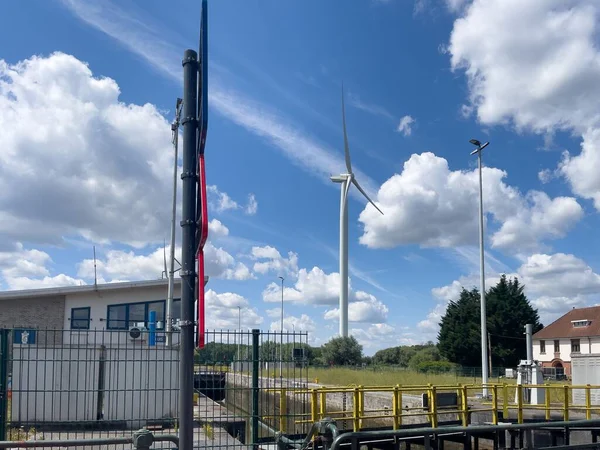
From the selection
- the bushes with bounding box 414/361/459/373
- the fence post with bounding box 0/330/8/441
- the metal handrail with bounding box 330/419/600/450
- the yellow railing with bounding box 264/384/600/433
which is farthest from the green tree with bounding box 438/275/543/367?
the fence post with bounding box 0/330/8/441

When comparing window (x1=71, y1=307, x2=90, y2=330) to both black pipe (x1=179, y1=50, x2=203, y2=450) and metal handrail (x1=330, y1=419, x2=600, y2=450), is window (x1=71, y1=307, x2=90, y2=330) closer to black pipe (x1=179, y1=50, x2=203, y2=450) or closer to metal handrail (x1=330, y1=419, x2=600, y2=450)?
metal handrail (x1=330, y1=419, x2=600, y2=450)

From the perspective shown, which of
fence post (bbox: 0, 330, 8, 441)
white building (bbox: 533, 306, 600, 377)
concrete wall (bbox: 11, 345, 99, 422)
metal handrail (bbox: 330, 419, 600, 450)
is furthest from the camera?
white building (bbox: 533, 306, 600, 377)

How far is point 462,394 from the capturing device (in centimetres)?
1598

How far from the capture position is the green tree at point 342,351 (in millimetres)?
64938

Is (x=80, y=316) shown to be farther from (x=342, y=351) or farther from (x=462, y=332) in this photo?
(x=462, y=332)

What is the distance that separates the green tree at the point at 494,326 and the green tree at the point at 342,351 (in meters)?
10.5

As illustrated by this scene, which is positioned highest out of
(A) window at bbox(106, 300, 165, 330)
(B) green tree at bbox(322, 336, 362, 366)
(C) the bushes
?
(A) window at bbox(106, 300, 165, 330)

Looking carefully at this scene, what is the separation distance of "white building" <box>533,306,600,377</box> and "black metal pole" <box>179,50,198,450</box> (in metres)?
69.7

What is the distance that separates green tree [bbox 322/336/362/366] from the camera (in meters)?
64.9

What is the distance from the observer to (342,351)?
66000mm

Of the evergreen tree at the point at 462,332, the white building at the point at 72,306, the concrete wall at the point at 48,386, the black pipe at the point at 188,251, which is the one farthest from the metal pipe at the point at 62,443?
the evergreen tree at the point at 462,332

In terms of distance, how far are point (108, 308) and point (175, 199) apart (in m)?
6.42

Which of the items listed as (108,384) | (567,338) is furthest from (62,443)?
(567,338)

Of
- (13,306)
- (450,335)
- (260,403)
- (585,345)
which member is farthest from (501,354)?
(260,403)
